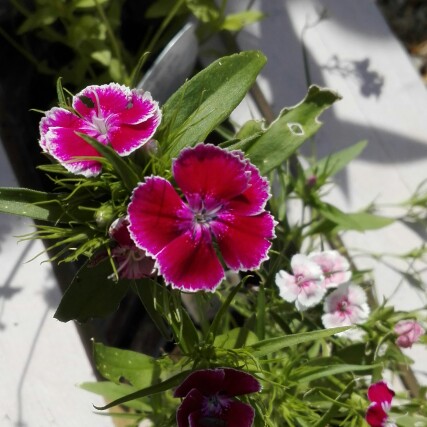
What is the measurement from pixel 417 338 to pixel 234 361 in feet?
0.97

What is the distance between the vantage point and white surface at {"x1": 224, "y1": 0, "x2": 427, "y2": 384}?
149cm

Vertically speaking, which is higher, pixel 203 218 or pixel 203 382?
pixel 203 218

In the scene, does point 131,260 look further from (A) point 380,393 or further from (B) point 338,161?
(B) point 338,161

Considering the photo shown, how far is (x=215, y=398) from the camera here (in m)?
0.88

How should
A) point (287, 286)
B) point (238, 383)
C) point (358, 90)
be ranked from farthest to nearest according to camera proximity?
point (358, 90), point (287, 286), point (238, 383)

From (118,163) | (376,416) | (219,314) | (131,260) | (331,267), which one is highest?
(118,163)

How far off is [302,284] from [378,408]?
21cm

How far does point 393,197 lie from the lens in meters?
1.49

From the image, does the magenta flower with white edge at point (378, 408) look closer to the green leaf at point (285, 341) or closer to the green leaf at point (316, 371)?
the green leaf at point (316, 371)

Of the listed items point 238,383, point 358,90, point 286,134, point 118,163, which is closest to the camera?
point 118,163

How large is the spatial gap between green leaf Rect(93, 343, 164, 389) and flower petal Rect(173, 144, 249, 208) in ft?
0.96

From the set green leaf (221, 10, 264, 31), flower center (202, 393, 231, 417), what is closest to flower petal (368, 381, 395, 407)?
flower center (202, 393, 231, 417)

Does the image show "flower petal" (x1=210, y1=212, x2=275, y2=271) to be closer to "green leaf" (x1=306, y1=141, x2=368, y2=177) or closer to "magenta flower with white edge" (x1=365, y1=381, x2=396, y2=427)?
"magenta flower with white edge" (x1=365, y1=381, x2=396, y2=427)

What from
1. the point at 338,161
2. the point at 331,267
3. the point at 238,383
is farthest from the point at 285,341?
the point at 338,161
